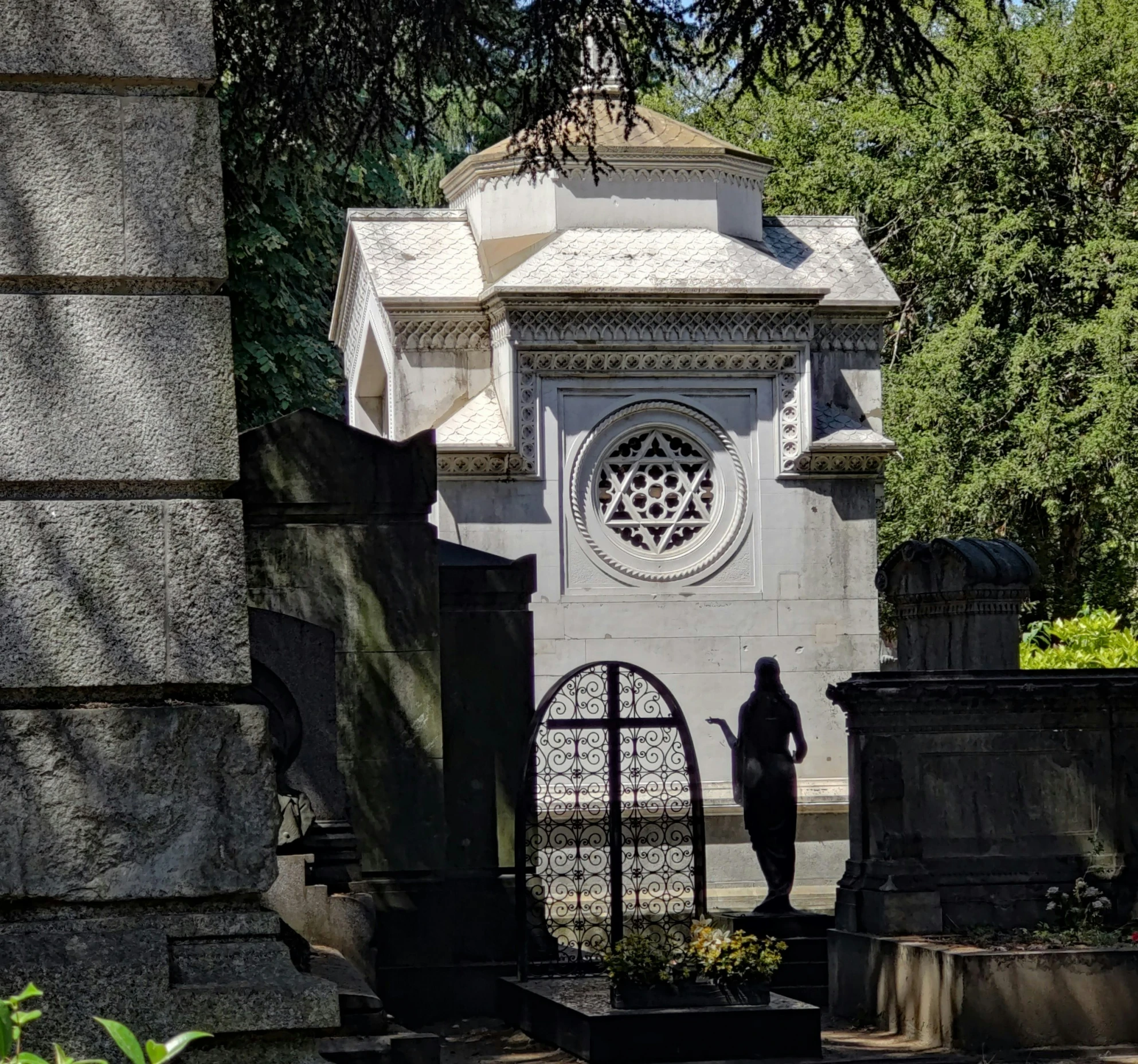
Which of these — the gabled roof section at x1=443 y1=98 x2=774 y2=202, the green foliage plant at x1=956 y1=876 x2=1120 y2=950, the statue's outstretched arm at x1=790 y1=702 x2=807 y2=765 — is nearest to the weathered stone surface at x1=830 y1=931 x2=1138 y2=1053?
the green foliage plant at x1=956 y1=876 x2=1120 y2=950

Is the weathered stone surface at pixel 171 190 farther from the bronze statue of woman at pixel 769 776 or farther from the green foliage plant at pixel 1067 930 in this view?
the bronze statue of woman at pixel 769 776

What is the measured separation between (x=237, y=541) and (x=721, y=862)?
11370 mm

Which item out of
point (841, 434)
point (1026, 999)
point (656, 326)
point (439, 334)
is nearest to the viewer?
point (1026, 999)

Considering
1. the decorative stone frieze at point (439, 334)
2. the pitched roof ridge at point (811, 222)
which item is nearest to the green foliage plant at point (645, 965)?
the decorative stone frieze at point (439, 334)

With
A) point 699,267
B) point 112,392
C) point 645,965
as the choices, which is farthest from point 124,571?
point 699,267

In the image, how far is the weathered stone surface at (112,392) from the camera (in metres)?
4.11

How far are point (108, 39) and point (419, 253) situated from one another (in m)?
13.0

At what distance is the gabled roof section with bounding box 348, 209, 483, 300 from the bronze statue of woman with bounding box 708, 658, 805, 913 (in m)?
6.09

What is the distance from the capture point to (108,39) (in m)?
4.25

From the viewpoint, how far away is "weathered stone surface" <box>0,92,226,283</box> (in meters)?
4.15

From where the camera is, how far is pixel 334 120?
32.8ft

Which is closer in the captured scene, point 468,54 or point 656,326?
point 468,54

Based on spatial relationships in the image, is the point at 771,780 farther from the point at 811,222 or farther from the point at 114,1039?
the point at 114,1039

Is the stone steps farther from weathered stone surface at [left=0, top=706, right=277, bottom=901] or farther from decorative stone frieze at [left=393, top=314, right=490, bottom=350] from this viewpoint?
weathered stone surface at [left=0, top=706, right=277, bottom=901]
